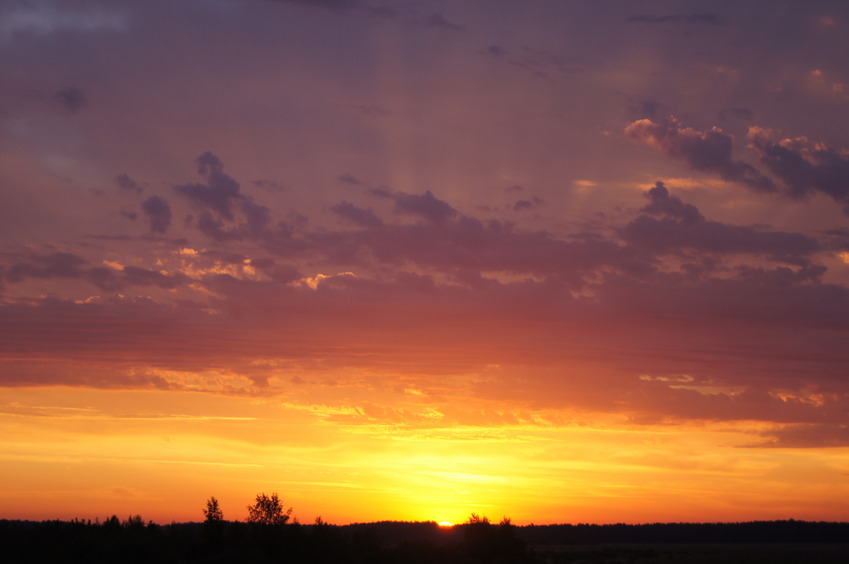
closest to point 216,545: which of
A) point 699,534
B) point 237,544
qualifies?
point 237,544

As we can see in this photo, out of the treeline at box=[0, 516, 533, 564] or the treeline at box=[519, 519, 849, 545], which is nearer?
the treeline at box=[0, 516, 533, 564]

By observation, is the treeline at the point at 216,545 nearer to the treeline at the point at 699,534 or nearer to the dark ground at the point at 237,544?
the dark ground at the point at 237,544

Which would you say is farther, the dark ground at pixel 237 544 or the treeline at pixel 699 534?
the treeline at pixel 699 534

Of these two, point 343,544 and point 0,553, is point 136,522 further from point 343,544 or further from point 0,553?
point 343,544

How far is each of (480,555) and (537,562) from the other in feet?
15.0

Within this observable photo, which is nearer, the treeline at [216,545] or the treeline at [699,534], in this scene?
the treeline at [216,545]

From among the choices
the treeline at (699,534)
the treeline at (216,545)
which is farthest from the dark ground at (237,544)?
the treeline at (699,534)

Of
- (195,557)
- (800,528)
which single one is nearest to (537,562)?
(195,557)

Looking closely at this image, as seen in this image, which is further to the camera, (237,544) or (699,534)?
(699,534)

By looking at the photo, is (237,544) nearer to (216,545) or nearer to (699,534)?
(216,545)

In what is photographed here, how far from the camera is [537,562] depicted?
57.8 m

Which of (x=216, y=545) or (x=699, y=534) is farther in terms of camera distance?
(x=699, y=534)

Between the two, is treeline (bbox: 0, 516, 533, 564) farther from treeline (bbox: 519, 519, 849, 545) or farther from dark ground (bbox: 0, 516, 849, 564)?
treeline (bbox: 519, 519, 849, 545)

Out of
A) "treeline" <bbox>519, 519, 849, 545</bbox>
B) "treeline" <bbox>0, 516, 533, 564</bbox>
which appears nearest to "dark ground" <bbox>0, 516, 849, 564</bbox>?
"treeline" <bbox>0, 516, 533, 564</bbox>
